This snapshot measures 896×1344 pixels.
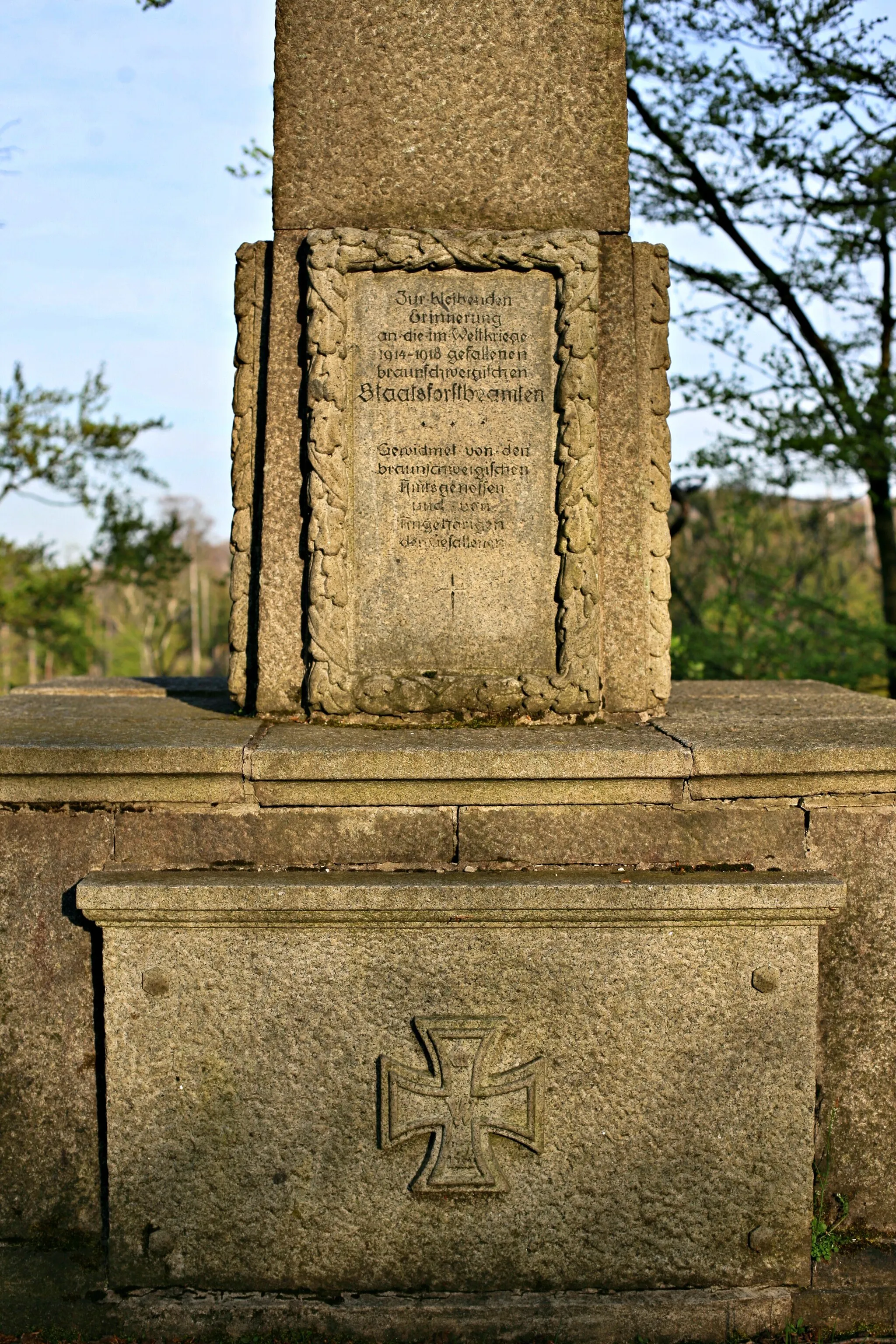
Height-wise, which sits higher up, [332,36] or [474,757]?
[332,36]

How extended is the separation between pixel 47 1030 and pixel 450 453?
1892 millimetres

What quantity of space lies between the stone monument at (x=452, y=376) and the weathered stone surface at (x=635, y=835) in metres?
0.51

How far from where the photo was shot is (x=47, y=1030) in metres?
2.76

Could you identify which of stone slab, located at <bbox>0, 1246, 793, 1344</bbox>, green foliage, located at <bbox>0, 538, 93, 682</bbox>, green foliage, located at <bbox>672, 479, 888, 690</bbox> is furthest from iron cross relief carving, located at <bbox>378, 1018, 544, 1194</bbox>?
green foliage, located at <bbox>0, 538, 93, 682</bbox>

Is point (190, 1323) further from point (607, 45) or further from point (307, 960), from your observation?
point (607, 45)

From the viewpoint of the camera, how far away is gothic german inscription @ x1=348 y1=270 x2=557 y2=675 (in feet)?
10.4

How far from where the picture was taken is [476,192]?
3246 millimetres

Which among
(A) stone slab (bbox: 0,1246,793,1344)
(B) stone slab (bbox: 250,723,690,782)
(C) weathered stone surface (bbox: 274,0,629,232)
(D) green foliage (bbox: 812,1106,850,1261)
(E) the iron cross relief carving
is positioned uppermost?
(C) weathered stone surface (bbox: 274,0,629,232)

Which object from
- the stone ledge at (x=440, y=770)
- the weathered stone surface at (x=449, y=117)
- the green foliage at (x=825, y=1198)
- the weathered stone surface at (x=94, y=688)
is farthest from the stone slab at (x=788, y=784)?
the weathered stone surface at (x=94, y=688)

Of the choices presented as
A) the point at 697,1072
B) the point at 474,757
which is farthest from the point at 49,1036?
the point at 697,1072

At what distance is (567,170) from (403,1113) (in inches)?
105

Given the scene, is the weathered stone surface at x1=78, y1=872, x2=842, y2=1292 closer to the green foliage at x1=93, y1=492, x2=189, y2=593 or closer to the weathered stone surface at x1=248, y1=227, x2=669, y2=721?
the weathered stone surface at x1=248, y1=227, x2=669, y2=721

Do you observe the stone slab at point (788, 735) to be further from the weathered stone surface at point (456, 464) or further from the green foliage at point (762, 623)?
the green foliage at point (762, 623)

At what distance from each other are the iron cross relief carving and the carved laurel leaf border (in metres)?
0.95
